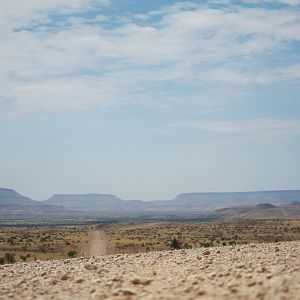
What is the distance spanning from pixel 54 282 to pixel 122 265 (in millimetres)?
4289

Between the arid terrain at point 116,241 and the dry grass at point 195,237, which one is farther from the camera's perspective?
the dry grass at point 195,237

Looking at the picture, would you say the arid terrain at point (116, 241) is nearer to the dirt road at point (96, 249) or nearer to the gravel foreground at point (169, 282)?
the dirt road at point (96, 249)

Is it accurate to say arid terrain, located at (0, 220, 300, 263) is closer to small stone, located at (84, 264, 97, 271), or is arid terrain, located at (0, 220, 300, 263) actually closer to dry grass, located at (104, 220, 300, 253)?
dry grass, located at (104, 220, 300, 253)

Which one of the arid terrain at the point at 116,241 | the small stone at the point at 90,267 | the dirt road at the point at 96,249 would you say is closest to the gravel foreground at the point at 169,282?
the small stone at the point at 90,267

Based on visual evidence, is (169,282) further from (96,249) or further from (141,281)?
(96,249)

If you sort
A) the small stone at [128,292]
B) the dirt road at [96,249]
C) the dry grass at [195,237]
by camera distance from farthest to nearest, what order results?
the dry grass at [195,237] → the dirt road at [96,249] → the small stone at [128,292]

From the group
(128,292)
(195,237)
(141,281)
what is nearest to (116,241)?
(195,237)

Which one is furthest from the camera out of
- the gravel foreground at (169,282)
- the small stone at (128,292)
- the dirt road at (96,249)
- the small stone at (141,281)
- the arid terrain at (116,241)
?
the arid terrain at (116,241)

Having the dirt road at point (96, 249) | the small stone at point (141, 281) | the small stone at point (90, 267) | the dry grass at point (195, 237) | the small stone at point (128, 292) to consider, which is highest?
the small stone at point (141, 281)

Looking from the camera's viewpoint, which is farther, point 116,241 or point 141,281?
point 116,241

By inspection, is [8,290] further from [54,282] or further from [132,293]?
[132,293]

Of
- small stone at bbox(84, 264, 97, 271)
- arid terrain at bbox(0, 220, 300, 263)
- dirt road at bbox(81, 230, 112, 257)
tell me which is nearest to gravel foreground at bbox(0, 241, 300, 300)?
small stone at bbox(84, 264, 97, 271)

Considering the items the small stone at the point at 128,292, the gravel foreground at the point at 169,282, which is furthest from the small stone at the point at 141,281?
the small stone at the point at 128,292

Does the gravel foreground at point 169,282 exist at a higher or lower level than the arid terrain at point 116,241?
higher
